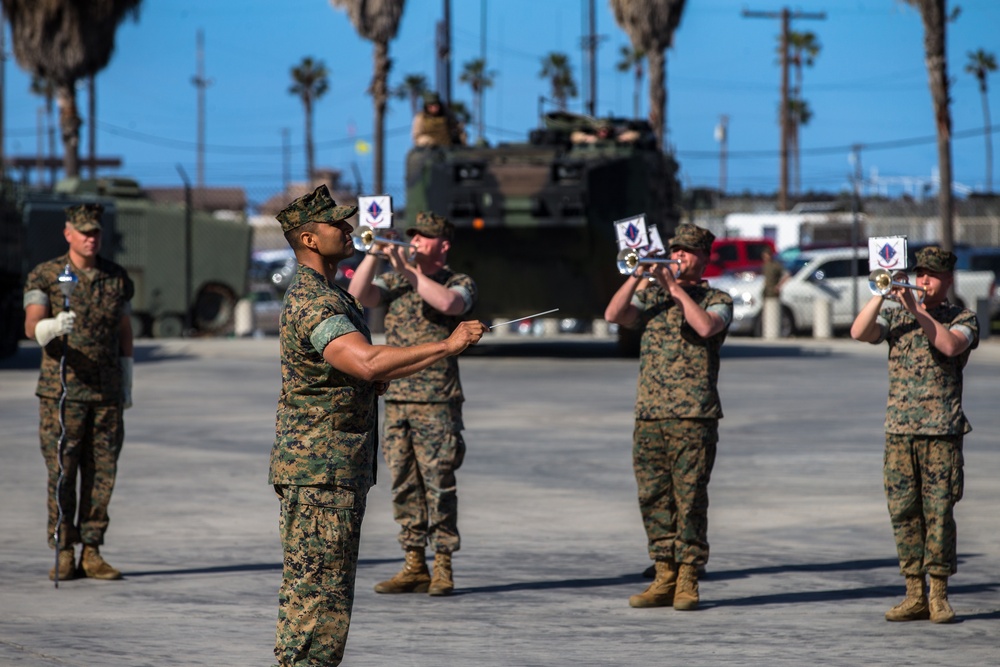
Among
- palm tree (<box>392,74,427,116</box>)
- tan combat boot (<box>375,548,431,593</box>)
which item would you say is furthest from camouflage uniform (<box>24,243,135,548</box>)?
palm tree (<box>392,74,427,116</box>)

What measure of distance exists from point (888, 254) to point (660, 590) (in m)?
1.99

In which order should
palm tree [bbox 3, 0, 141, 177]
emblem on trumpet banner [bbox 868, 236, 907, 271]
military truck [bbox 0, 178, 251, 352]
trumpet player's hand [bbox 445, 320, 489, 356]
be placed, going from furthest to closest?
1. palm tree [bbox 3, 0, 141, 177]
2. military truck [bbox 0, 178, 251, 352]
3. emblem on trumpet banner [bbox 868, 236, 907, 271]
4. trumpet player's hand [bbox 445, 320, 489, 356]

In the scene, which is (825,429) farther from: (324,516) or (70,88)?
(70,88)

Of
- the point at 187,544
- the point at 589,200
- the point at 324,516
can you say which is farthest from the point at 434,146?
the point at 324,516

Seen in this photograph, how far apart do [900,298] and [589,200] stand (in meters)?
14.9

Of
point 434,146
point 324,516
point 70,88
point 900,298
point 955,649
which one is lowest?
point 955,649

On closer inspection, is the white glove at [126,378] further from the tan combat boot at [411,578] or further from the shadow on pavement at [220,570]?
the tan combat boot at [411,578]

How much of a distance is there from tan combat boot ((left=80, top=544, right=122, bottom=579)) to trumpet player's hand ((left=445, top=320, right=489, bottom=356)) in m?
4.03

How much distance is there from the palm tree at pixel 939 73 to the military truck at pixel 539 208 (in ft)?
35.0

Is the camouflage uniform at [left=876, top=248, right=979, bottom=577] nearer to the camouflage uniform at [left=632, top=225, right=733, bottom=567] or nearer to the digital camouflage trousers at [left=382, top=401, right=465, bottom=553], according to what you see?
Answer: the camouflage uniform at [left=632, top=225, right=733, bottom=567]

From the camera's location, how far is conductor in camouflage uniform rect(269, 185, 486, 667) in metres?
5.54

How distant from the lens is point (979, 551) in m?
9.50

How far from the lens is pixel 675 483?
8.09 m

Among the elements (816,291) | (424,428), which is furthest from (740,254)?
(424,428)
